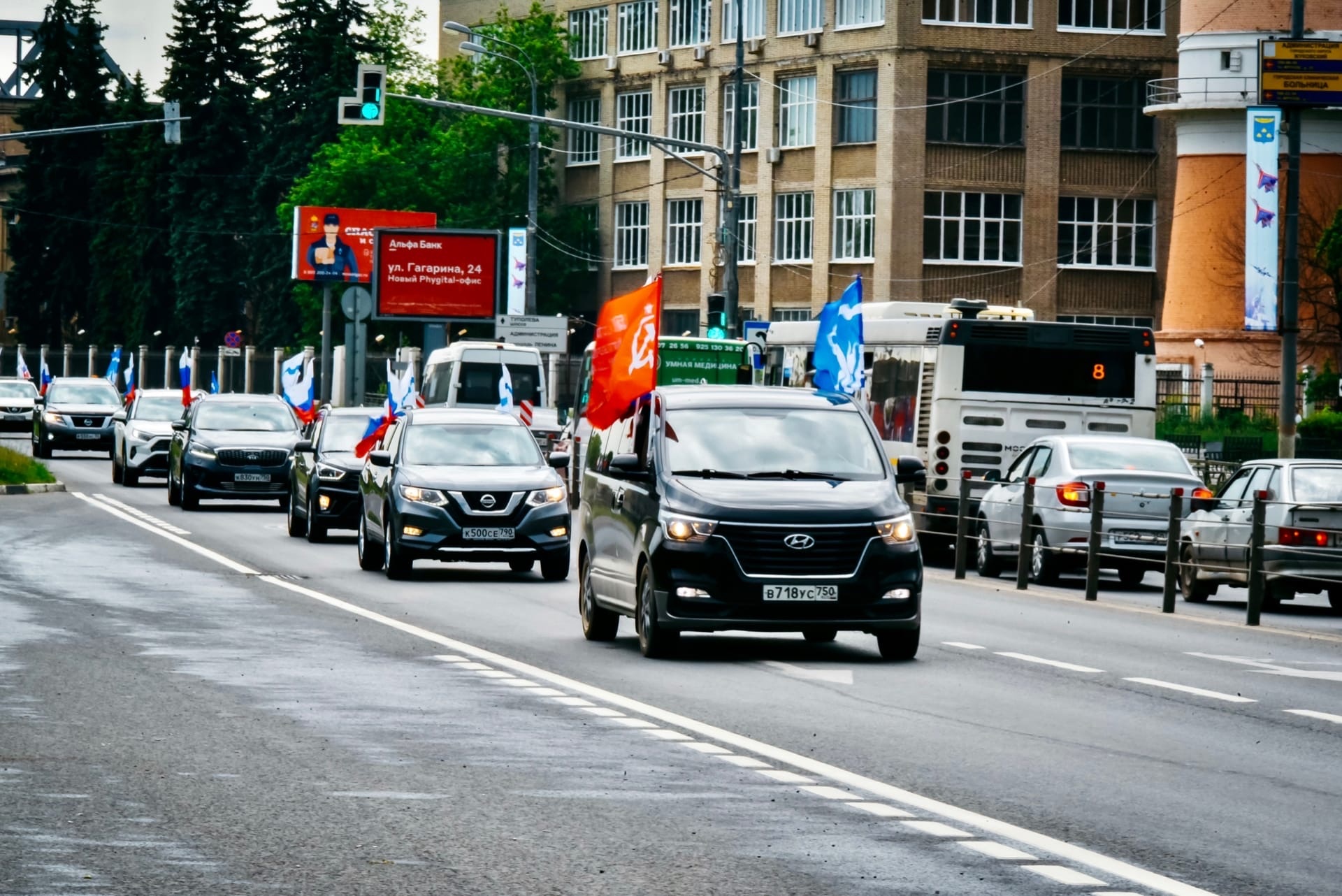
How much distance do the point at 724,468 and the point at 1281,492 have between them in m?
9.05

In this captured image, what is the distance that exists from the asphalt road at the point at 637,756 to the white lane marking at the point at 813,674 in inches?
1.7

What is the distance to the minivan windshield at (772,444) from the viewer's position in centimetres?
1703

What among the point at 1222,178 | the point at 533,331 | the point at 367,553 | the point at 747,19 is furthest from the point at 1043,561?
the point at 747,19

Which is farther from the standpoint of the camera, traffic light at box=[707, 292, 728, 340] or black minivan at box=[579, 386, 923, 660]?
traffic light at box=[707, 292, 728, 340]

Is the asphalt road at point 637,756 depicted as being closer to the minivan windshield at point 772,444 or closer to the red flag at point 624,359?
the minivan windshield at point 772,444

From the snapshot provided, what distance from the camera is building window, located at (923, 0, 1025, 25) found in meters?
74.9

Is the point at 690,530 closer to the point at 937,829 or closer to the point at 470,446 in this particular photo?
the point at 937,829

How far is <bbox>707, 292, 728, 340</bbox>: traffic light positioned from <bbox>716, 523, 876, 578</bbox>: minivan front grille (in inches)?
1115

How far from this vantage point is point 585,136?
297 ft

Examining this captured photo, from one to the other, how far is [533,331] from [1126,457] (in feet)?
112

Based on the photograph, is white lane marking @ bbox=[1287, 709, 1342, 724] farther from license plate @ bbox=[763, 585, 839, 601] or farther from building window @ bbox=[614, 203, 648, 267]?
building window @ bbox=[614, 203, 648, 267]

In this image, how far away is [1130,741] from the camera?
1245cm

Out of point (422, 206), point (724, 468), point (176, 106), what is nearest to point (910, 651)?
point (724, 468)

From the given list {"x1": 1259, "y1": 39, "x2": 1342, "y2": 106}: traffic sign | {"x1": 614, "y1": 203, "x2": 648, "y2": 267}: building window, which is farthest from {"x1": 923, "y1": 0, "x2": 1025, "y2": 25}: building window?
{"x1": 1259, "y1": 39, "x2": 1342, "y2": 106}: traffic sign
